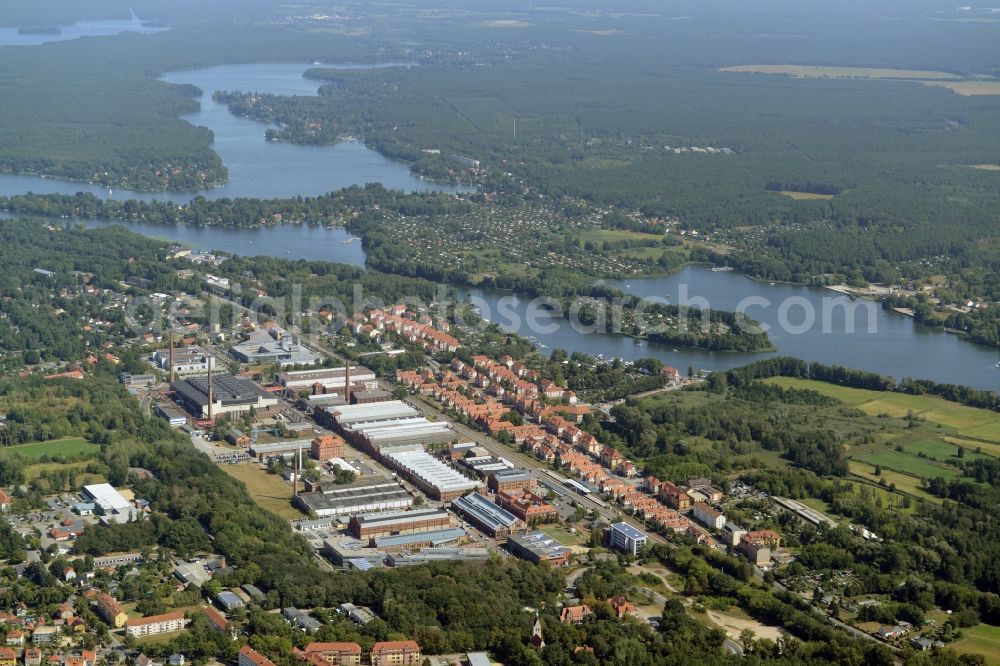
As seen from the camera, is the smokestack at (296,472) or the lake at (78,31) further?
the lake at (78,31)

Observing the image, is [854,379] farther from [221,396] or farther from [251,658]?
[251,658]

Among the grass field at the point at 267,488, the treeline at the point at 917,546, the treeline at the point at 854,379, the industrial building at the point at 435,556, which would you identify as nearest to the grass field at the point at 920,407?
the treeline at the point at 854,379

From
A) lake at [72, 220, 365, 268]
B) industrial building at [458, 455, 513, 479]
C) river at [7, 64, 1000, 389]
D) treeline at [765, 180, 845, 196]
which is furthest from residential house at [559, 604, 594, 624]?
treeline at [765, 180, 845, 196]

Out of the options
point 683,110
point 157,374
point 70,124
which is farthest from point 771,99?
point 157,374

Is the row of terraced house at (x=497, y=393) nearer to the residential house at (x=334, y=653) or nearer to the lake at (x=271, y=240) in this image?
the residential house at (x=334, y=653)

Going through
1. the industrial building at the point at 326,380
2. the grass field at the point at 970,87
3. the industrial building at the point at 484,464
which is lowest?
the industrial building at the point at 484,464

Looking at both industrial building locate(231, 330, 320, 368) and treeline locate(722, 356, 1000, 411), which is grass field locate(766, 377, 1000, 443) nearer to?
treeline locate(722, 356, 1000, 411)

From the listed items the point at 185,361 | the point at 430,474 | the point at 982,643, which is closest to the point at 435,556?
the point at 430,474
